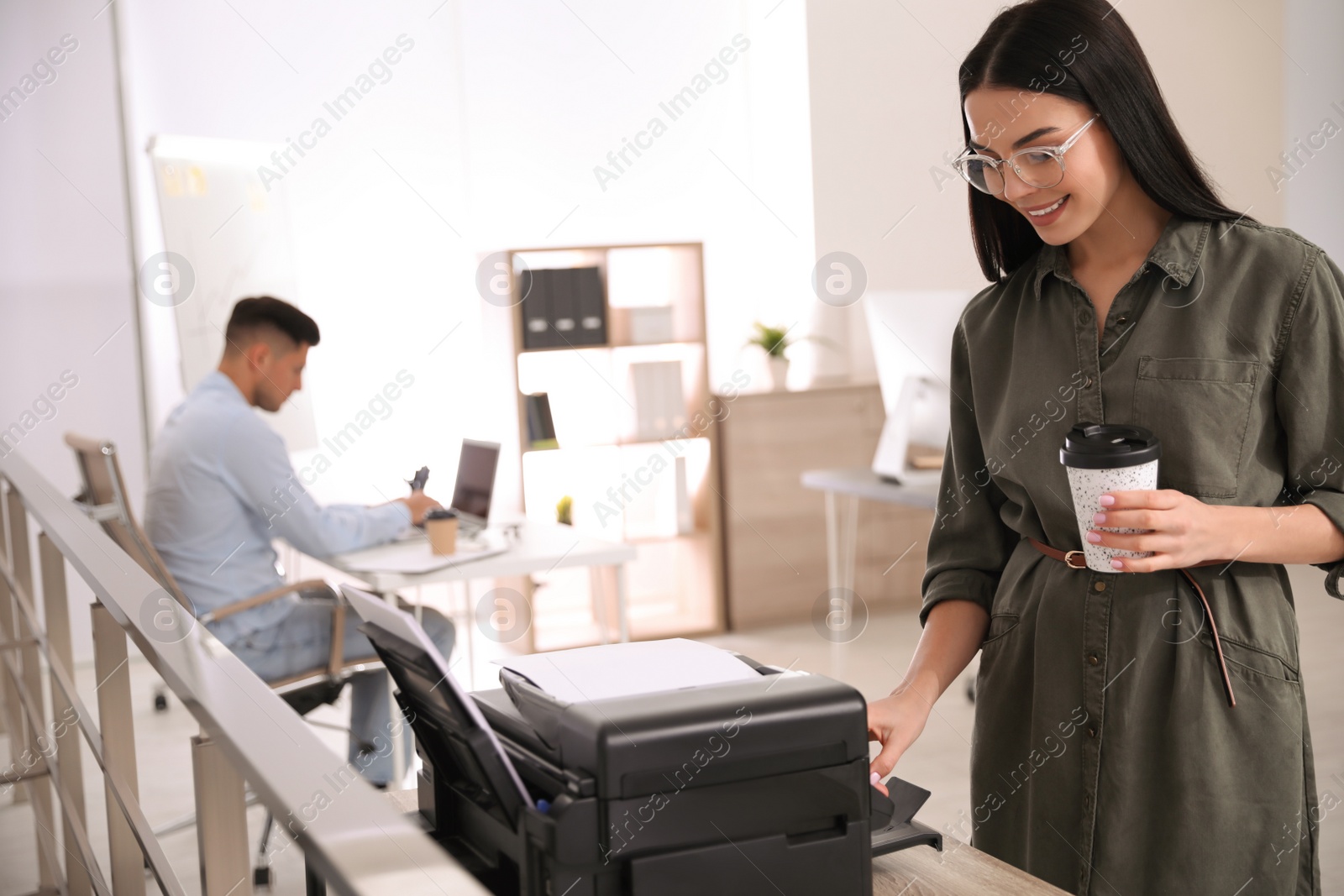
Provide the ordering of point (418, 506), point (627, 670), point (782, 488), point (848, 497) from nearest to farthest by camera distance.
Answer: point (627, 670) → point (418, 506) → point (848, 497) → point (782, 488)

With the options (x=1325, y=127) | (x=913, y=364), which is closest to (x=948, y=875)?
(x=913, y=364)

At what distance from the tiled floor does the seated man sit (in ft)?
1.00

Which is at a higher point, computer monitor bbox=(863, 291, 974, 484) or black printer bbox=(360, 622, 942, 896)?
computer monitor bbox=(863, 291, 974, 484)

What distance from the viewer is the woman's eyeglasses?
1.12 meters

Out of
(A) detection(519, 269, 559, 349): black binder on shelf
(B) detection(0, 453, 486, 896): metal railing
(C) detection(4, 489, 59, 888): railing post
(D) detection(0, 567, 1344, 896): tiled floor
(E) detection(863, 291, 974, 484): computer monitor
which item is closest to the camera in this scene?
(B) detection(0, 453, 486, 896): metal railing

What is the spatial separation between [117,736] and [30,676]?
4.71ft

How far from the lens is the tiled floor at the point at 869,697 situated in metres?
2.93

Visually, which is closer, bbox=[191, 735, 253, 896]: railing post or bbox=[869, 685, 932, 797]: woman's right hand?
bbox=[191, 735, 253, 896]: railing post

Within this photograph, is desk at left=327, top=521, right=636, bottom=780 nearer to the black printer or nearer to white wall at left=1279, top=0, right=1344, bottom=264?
the black printer

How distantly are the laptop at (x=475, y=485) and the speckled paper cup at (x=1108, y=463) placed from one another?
101 inches

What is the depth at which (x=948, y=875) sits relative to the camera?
1.01m

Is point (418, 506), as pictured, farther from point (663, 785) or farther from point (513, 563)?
point (663, 785)

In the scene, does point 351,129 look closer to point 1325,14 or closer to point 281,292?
point 281,292

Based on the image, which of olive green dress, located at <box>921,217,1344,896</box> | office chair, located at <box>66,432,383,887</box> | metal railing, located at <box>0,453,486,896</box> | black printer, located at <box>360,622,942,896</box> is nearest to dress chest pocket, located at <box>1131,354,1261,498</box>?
olive green dress, located at <box>921,217,1344,896</box>
